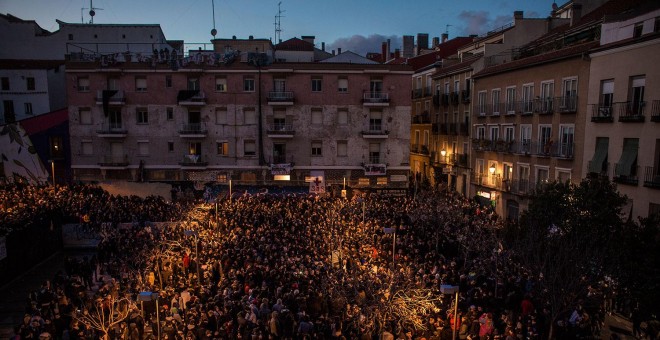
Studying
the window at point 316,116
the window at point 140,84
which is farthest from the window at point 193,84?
the window at point 316,116

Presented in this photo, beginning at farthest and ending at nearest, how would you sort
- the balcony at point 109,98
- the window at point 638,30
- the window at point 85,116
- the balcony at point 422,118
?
1. the balcony at point 422,118
2. the window at point 85,116
3. the balcony at point 109,98
4. the window at point 638,30

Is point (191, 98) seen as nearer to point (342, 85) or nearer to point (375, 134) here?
point (342, 85)

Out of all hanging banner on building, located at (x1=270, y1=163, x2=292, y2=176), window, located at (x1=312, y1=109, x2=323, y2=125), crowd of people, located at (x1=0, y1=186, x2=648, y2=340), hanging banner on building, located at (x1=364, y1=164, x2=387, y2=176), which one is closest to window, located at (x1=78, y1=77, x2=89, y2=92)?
crowd of people, located at (x1=0, y1=186, x2=648, y2=340)

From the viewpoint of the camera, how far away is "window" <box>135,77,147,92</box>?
3700 centimetres

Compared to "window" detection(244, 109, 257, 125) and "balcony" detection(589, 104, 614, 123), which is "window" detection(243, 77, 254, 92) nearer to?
"window" detection(244, 109, 257, 125)

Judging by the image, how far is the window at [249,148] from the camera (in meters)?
37.4

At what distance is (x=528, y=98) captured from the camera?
2952cm

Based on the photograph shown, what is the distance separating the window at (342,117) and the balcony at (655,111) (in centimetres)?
2163

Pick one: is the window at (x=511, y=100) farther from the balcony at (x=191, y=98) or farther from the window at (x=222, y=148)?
the balcony at (x=191, y=98)

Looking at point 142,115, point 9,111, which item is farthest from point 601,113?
point 9,111

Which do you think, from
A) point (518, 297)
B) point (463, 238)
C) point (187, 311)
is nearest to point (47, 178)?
point (187, 311)

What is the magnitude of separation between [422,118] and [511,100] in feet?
51.4

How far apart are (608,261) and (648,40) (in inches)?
450

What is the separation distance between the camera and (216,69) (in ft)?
120
